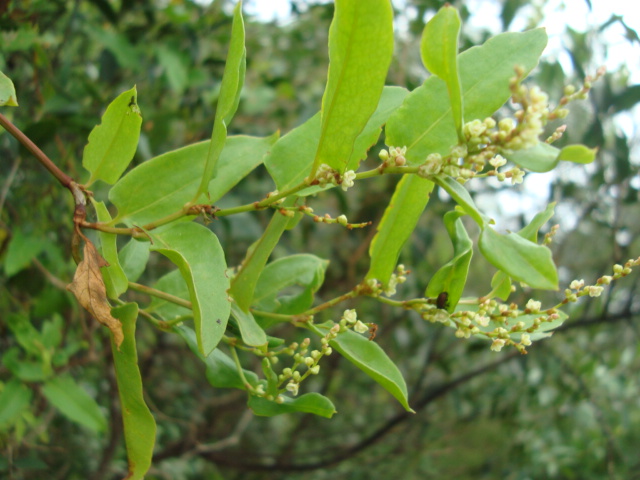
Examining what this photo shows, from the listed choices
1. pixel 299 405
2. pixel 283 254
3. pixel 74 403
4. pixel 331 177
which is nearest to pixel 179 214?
pixel 331 177

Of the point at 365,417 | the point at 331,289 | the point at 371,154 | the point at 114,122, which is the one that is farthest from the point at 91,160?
the point at 365,417

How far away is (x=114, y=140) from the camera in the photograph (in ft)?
2.76

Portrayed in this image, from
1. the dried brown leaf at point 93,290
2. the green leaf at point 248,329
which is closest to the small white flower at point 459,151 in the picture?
the green leaf at point 248,329

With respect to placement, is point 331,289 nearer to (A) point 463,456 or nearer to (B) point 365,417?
(B) point 365,417

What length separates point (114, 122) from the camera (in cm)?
83

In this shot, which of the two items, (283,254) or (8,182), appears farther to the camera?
(283,254)

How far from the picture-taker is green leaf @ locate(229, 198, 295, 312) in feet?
2.68

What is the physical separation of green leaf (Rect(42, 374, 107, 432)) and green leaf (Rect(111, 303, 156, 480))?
2.06ft

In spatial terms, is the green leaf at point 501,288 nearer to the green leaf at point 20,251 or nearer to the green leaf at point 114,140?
the green leaf at point 114,140

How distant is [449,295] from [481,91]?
257 millimetres

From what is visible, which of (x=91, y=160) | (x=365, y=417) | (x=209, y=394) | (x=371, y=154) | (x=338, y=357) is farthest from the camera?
(x=365, y=417)

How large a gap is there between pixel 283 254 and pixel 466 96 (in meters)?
1.71

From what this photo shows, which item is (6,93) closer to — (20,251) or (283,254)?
(20,251)

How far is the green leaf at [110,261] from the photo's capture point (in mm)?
778
